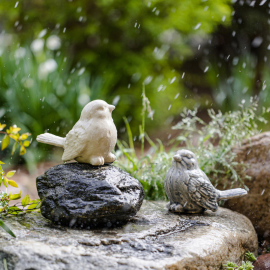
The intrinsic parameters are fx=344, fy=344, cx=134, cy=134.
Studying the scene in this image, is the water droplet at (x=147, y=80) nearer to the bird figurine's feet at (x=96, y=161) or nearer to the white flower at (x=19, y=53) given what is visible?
the white flower at (x=19, y=53)

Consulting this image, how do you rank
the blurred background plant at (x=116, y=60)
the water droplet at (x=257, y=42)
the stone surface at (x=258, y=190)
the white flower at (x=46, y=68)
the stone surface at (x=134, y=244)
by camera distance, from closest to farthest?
the stone surface at (x=134, y=244) → the stone surface at (x=258, y=190) → the blurred background plant at (x=116, y=60) → the white flower at (x=46, y=68) → the water droplet at (x=257, y=42)

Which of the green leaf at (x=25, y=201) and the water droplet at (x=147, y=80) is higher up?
the water droplet at (x=147, y=80)

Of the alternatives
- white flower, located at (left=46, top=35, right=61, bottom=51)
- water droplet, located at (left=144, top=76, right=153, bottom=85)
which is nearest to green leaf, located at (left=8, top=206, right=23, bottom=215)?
white flower, located at (left=46, top=35, right=61, bottom=51)

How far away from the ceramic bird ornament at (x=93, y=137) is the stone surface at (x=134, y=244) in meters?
0.54

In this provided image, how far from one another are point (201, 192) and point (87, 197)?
99 cm

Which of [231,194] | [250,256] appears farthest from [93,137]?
[250,256]

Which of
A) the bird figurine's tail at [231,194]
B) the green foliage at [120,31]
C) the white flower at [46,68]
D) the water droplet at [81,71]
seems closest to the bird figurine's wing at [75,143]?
the bird figurine's tail at [231,194]

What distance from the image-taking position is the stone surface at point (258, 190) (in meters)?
3.45

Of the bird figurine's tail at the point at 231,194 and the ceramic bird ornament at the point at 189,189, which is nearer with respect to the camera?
the ceramic bird ornament at the point at 189,189

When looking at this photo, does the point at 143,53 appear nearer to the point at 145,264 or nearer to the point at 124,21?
the point at 124,21

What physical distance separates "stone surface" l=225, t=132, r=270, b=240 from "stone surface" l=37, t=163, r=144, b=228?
1439 mm

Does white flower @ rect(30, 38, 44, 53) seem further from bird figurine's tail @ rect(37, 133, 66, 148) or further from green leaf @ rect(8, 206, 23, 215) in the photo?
green leaf @ rect(8, 206, 23, 215)

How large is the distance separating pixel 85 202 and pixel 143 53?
18.1 feet

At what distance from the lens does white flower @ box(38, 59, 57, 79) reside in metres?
5.42
